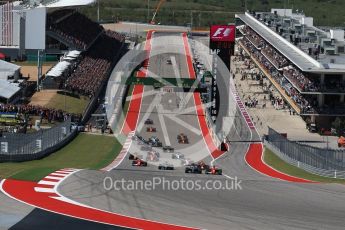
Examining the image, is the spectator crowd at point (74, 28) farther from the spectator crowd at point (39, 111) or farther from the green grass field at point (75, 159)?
the green grass field at point (75, 159)

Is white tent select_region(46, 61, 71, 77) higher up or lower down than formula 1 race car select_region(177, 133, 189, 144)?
higher up

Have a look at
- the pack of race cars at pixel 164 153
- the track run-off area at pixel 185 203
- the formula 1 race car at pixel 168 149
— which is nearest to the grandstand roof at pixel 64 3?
the pack of race cars at pixel 164 153

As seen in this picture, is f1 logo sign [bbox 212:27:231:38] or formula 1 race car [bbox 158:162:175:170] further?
f1 logo sign [bbox 212:27:231:38]

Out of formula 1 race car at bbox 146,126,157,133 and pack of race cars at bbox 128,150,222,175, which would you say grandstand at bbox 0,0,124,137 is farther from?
pack of race cars at bbox 128,150,222,175

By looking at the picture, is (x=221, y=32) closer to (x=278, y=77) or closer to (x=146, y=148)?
(x=146, y=148)

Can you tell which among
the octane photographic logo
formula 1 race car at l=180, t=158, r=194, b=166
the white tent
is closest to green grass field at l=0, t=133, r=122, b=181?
the octane photographic logo

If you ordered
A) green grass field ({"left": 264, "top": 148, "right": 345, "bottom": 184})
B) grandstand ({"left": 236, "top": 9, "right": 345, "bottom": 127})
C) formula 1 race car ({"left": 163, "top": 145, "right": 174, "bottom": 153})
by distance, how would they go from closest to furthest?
green grass field ({"left": 264, "top": 148, "right": 345, "bottom": 184}), formula 1 race car ({"left": 163, "top": 145, "right": 174, "bottom": 153}), grandstand ({"left": 236, "top": 9, "right": 345, "bottom": 127})
